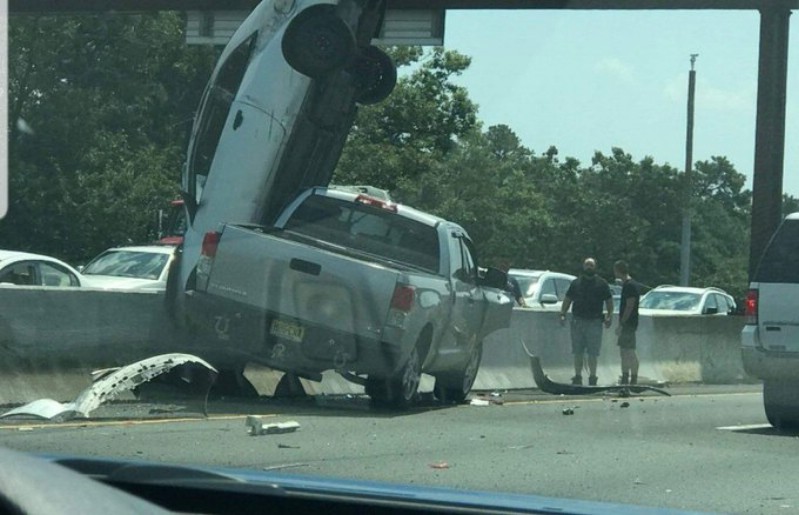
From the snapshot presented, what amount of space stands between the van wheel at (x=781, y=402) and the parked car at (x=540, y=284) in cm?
721

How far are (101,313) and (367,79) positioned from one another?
371 cm

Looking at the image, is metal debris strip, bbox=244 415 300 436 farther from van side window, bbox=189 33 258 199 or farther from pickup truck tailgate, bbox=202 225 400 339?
van side window, bbox=189 33 258 199

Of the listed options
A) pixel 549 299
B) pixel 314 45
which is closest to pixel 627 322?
pixel 549 299

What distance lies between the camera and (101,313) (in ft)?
43.7

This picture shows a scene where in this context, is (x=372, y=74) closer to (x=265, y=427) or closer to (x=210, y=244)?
(x=210, y=244)

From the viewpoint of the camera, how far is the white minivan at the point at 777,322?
1264 centimetres

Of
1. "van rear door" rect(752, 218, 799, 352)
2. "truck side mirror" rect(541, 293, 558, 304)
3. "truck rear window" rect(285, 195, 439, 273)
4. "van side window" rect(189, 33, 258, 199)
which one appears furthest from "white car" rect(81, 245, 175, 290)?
"van rear door" rect(752, 218, 799, 352)

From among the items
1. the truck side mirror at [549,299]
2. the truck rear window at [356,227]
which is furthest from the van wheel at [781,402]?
the truck side mirror at [549,299]

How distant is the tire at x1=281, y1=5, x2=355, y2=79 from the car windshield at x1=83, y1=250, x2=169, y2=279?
14.5 feet

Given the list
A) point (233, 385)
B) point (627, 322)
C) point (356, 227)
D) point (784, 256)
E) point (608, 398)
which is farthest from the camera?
point (627, 322)

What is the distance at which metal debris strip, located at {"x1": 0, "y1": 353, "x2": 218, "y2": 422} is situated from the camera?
12.0 metres

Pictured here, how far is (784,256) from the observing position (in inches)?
497

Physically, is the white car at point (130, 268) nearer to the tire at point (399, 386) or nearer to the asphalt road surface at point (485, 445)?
the asphalt road surface at point (485, 445)

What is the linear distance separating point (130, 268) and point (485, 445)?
8.06m
